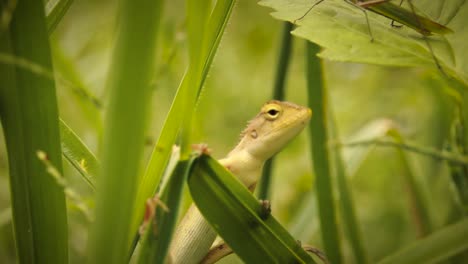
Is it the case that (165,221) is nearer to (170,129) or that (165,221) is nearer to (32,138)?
(170,129)

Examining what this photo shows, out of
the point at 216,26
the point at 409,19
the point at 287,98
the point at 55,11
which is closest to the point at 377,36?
the point at 409,19

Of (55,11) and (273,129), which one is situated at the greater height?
(55,11)

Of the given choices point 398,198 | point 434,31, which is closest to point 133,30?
point 434,31

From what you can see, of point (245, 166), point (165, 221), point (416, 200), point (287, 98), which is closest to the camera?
point (165, 221)

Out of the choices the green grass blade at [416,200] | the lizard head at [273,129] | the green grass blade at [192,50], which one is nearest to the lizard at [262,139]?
the lizard head at [273,129]

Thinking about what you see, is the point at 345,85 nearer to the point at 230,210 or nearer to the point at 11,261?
the point at 11,261
